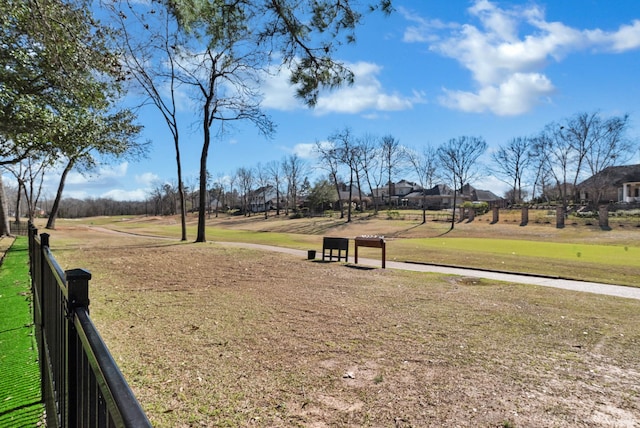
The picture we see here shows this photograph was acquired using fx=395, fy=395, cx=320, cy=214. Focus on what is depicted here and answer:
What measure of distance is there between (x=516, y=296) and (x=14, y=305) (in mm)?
9853

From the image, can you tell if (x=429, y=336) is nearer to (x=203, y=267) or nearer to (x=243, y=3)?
(x=243, y=3)

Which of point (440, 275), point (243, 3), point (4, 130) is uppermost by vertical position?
point (243, 3)

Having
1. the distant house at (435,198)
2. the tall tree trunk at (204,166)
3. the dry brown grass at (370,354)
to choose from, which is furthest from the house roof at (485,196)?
the dry brown grass at (370,354)

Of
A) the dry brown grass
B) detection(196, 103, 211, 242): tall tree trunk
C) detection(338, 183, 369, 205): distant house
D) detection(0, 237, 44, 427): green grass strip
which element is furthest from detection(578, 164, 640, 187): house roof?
detection(0, 237, 44, 427): green grass strip

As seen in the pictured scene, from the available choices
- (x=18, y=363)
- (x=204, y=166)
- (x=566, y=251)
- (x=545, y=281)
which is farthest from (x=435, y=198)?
(x=18, y=363)

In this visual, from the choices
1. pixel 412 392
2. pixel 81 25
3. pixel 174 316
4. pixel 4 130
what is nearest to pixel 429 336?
pixel 412 392

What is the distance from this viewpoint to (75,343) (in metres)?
1.72

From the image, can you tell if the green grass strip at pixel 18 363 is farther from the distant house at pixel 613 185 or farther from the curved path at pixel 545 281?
the distant house at pixel 613 185

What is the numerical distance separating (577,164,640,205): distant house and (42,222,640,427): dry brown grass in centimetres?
5349

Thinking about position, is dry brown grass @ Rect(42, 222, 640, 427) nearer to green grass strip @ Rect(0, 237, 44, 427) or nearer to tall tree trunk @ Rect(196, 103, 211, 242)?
green grass strip @ Rect(0, 237, 44, 427)

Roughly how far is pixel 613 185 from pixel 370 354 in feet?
218

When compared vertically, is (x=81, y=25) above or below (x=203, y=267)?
above

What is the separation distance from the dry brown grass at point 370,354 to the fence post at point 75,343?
1.84m

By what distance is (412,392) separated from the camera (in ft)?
13.4
